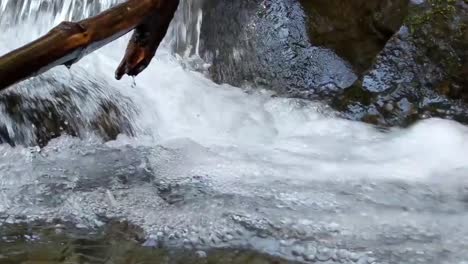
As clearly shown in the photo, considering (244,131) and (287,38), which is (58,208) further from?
(287,38)

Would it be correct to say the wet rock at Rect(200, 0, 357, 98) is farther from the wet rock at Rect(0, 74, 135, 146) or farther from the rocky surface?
the wet rock at Rect(0, 74, 135, 146)

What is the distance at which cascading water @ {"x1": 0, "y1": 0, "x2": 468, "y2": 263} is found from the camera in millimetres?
3125

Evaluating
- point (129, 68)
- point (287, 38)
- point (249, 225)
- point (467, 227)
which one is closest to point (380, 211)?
point (467, 227)

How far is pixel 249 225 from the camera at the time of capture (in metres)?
3.20

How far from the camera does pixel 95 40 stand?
2.72 m

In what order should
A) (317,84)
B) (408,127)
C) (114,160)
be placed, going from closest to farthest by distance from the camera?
1. (114,160)
2. (408,127)
3. (317,84)

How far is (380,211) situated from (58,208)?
134 centimetres

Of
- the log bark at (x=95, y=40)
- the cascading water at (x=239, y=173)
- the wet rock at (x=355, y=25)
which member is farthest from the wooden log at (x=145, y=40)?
the wet rock at (x=355, y=25)

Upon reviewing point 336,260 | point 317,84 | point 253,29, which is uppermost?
point 253,29

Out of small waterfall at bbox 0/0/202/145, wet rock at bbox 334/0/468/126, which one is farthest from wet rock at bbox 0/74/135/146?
wet rock at bbox 334/0/468/126

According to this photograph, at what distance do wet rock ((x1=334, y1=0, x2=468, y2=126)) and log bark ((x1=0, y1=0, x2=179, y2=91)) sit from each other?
6.76 ft

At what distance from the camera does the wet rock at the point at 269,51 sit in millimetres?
5027

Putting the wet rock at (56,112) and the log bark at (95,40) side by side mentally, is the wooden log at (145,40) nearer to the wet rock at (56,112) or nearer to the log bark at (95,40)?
the log bark at (95,40)

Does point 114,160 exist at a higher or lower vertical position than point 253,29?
lower
